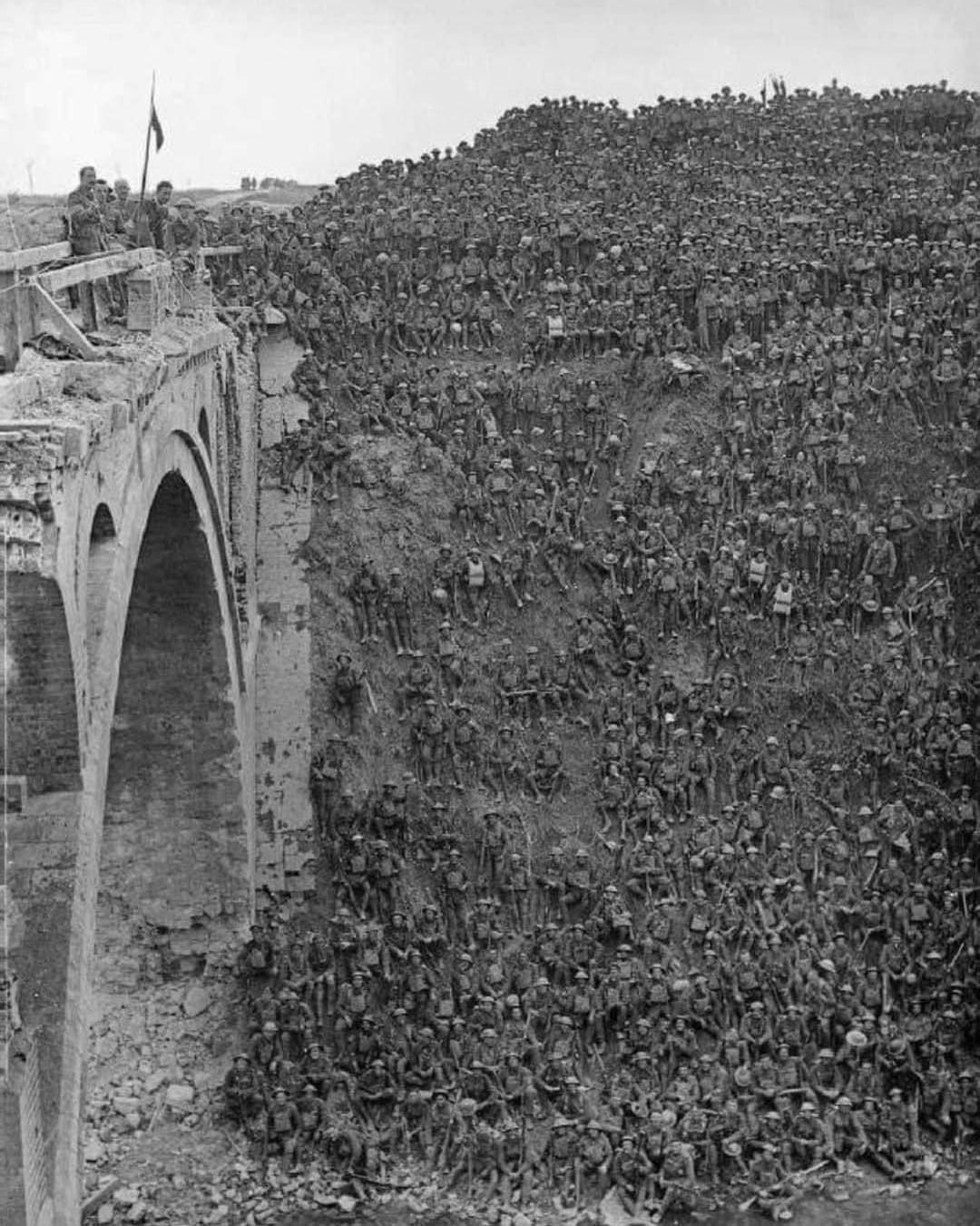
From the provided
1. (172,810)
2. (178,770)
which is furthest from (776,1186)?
(178,770)

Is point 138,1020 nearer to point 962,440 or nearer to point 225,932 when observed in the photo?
point 225,932

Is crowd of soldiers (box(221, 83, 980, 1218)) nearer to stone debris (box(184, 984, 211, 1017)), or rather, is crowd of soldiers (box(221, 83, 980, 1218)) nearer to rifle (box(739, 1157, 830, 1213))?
rifle (box(739, 1157, 830, 1213))

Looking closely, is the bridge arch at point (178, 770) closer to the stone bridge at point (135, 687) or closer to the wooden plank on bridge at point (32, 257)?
the stone bridge at point (135, 687)

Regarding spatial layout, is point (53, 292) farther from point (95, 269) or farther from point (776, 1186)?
point (776, 1186)

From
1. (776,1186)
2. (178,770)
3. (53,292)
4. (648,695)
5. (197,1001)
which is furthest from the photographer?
(648,695)

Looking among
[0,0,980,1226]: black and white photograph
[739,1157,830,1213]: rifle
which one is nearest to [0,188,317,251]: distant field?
[0,0,980,1226]: black and white photograph

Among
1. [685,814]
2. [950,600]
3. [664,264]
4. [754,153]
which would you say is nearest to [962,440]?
[950,600]

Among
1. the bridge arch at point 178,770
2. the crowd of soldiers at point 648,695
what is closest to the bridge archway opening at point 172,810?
the bridge arch at point 178,770
